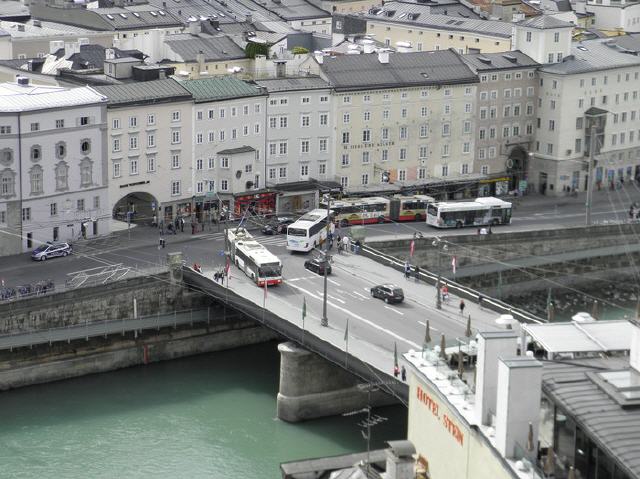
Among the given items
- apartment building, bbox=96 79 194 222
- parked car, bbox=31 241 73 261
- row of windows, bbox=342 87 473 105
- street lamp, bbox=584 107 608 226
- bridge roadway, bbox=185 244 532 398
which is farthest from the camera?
street lamp, bbox=584 107 608 226

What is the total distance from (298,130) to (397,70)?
8739mm

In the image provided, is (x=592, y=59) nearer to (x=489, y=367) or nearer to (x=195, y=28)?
(x=195, y=28)

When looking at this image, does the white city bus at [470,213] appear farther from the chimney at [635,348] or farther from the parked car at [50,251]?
the chimney at [635,348]

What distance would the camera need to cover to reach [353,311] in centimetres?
7869

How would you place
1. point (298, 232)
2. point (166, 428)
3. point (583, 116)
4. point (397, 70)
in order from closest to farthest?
point (166, 428) → point (298, 232) → point (397, 70) → point (583, 116)

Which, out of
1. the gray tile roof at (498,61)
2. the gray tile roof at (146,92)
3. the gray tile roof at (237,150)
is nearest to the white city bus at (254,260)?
the gray tile roof at (146,92)

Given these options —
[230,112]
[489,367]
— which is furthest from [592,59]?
[489,367]

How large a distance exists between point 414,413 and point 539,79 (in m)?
75.0

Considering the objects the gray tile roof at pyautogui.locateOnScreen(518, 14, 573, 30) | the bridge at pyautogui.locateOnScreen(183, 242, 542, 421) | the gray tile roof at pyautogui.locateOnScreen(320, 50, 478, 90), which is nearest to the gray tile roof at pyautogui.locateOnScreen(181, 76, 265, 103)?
the gray tile roof at pyautogui.locateOnScreen(320, 50, 478, 90)

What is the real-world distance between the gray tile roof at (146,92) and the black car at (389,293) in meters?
22.9

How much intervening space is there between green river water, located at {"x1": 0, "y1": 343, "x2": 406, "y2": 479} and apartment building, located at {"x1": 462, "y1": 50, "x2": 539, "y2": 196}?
35.8 meters

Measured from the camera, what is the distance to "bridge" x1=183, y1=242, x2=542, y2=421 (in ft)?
235

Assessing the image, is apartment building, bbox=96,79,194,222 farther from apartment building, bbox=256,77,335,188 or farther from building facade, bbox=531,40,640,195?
building facade, bbox=531,40,640,195

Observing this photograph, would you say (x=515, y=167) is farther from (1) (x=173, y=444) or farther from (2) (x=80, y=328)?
(1) (x=173, y=444)
